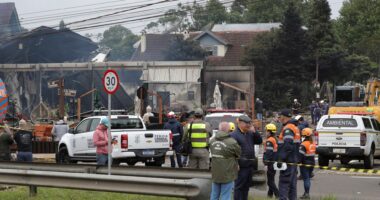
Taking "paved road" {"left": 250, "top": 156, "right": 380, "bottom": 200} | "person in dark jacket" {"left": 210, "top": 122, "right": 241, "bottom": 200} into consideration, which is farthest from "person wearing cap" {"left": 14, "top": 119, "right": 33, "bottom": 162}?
"person in dark jacket" {"left": 210, "top": 122, "right": 241, "bottom": 200}

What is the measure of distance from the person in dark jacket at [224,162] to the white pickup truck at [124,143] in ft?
30.4

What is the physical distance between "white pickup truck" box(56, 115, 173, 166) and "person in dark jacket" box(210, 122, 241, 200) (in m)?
9.28

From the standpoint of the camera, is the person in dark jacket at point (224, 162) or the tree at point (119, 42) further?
the tree at point (119, 42)

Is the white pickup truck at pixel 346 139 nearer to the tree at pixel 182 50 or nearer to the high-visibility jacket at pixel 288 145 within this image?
the high-visibility jacket at pixel 288 145

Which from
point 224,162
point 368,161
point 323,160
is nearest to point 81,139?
point 323,160

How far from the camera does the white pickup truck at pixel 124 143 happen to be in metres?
21.3

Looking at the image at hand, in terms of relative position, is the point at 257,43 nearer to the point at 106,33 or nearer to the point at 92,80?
the point at 92,80

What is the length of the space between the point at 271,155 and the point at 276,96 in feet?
132

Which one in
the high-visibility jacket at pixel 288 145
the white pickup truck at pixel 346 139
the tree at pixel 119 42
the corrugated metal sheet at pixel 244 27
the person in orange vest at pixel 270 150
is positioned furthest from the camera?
the tree at pixel 119 42

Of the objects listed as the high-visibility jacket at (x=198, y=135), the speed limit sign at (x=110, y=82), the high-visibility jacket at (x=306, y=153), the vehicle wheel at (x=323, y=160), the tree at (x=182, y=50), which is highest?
the tree at (x=182, y=50)

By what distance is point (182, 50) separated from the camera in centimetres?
6131

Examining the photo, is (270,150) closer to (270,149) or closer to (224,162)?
(270,149)

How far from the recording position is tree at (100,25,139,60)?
342 feet

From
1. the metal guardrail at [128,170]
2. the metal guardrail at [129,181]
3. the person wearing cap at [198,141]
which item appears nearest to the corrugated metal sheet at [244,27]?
the person wearing cap at [198,141]
